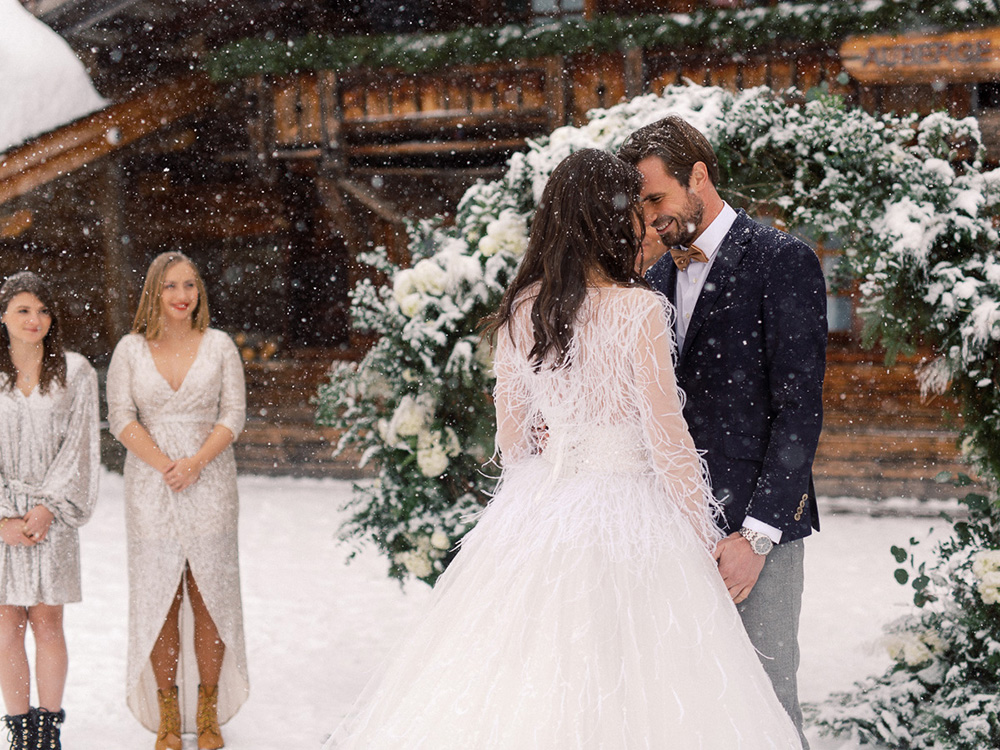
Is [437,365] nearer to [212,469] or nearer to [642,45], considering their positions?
[212,469]

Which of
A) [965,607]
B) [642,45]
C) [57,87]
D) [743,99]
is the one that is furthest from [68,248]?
[965,607]

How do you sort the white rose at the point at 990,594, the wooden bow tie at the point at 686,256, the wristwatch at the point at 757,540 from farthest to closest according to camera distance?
the white rose at the point at 990,594 < the wooden bow tie at the point at 686,256 < the wristwatch at the point at 757,540

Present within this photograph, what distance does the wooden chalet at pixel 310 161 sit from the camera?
8.46 meters

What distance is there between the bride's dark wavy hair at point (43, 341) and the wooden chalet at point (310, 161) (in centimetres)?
580

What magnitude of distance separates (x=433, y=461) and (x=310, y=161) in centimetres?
667

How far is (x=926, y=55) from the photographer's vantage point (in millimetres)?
7523

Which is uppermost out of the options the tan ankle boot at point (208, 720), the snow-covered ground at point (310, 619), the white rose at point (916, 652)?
the white rose at point (916, 652)

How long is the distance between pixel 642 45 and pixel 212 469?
6.12m

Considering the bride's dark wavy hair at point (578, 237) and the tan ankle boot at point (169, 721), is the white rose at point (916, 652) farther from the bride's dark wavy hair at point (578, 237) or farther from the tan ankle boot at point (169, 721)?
the tan ankle boot at point (169, 721)

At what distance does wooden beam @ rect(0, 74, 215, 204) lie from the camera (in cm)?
882

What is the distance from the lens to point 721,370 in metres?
2.40

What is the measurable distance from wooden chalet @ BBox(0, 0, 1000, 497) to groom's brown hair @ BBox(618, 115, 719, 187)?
6016 mm

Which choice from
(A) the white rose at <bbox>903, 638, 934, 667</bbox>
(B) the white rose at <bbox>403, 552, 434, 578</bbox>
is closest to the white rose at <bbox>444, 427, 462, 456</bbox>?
(B) the white rose at <bbox>403, 552, 434, 578</bbox>

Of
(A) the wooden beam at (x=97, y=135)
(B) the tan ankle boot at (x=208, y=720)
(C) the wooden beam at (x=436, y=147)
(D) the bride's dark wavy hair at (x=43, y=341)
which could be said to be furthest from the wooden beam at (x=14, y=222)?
(B) the tan ankle boot at (x=208, y=720)
